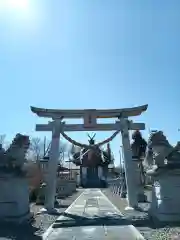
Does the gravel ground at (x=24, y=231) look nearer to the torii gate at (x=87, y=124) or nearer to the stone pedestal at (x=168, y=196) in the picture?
the stone pedestal at (x=168, y=196)

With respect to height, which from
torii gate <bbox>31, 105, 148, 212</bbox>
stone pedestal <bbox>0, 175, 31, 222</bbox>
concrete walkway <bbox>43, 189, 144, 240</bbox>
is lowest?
concrete walkway <bbox>43, 189, 144, 240</bbox>

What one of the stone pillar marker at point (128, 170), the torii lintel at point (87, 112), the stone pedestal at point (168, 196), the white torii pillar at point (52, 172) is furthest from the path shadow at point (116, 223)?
the torii lintel at point (87, 112)

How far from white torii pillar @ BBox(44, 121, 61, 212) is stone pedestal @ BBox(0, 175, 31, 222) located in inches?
177

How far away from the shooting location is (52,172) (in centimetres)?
1806

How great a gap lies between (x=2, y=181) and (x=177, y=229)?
22.3ft

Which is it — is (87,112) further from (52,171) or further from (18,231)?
(18,231)

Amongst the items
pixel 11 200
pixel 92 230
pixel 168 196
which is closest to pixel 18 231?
pixel 11 200

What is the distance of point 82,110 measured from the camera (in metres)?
18.7

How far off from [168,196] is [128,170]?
18.6ft

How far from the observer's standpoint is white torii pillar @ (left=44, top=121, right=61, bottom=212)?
1752 centimetres

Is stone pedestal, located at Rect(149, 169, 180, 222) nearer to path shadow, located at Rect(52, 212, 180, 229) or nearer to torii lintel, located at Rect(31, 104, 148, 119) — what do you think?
path shadow, located at Rect(52, 212, 180, 229)

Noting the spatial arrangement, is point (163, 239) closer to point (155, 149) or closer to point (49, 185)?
point (155, 149)

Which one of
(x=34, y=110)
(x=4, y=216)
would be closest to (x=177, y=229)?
(x=4, y=216)

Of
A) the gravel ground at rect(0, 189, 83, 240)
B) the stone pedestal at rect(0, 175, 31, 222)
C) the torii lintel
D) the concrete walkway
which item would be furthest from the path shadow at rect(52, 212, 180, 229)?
the torii lintel
